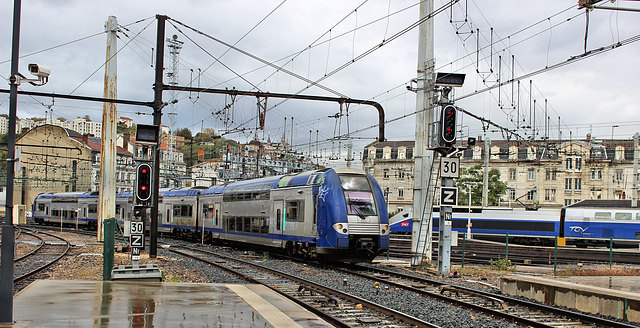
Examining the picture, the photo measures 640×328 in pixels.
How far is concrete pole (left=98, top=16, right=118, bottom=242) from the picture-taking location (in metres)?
26.1

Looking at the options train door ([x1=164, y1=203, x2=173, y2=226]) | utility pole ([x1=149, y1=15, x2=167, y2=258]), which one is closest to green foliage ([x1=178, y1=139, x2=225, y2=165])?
train door ([x1=164, y1=203, x2=173, y2=226])

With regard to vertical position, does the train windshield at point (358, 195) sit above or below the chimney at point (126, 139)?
below

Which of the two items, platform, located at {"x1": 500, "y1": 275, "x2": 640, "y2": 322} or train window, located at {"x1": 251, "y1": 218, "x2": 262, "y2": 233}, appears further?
train window, located at {"x1": 251, "y1": 218, "x2": 262, "y2": 233}

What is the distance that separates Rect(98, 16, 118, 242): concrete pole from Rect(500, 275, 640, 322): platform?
18.8m

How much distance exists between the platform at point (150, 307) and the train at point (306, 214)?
4.88m

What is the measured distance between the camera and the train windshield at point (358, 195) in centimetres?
1919

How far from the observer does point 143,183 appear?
15398 millimetres

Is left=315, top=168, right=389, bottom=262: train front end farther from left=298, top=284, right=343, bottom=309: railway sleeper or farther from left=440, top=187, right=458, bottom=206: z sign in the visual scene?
left=298, top=284, right=343, bottom=309: railway sleeper

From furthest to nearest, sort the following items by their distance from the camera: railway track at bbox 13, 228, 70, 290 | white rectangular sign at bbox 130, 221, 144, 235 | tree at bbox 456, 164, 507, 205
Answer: tree at bbox 456, 164, 507, 205, railway track at bbox 13, 228, 70, 290, white rectangular sign at bbox 130, 221, 144, 235

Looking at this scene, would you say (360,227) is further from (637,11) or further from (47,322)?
(47,322)

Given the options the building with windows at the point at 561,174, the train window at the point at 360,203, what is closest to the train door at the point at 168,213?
the train window at the point at 360,203

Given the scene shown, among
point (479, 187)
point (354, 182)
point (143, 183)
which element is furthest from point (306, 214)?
point (479, 187)

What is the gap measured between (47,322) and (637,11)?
1252 cm

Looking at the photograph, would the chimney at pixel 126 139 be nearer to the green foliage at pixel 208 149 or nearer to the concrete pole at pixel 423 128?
the green foliage at pixel 208 149
